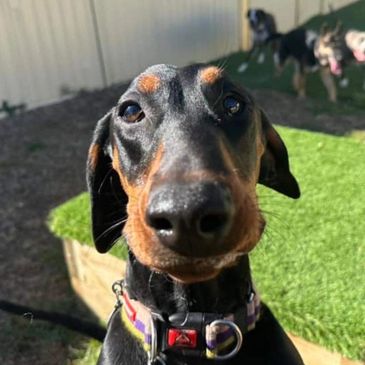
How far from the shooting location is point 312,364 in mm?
2609

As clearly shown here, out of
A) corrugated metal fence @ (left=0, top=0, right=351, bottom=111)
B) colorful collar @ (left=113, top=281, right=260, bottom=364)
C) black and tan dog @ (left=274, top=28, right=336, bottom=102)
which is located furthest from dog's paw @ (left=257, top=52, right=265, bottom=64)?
colorful collar @ (left=113, top=281, right=260, bottom=364)

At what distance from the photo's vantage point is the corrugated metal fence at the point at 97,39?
764cm

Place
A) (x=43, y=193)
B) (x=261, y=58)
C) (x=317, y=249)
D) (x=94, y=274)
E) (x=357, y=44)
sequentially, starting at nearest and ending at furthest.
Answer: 1. (x=317, y=249)
2. (x=94, y=274)
3. (x=43, y=193)
4. (x=357, y=44)
5. (x=261, y=58)

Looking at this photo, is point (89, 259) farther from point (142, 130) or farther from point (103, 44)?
point (103, 44)

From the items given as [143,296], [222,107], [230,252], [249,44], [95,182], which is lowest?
[249,44]

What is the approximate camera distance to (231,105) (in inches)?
76.0

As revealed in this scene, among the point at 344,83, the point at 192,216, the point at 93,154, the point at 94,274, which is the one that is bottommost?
the point at 344,83

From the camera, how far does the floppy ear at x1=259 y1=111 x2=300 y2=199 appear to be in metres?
2.26

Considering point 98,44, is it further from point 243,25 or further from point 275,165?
point 275,165

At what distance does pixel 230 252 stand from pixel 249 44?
9.51 metres

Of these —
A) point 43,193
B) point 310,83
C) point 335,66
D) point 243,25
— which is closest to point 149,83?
point 43,193

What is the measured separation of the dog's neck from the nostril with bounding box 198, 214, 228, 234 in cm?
55

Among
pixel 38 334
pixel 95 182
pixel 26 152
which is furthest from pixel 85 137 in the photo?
pixel 95 182

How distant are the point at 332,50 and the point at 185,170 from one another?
22.5 ft
